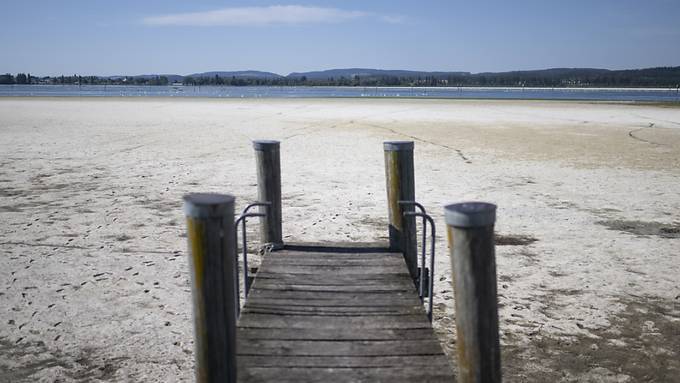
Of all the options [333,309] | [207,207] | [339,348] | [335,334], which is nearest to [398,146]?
[333,309]

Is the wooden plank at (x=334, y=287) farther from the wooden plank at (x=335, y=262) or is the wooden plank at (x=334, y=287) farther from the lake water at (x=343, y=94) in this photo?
the lake water at (x=343, y=94)

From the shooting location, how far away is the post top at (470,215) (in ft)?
7.86

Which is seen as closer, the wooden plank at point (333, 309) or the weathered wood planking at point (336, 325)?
the weathered wood planking at point (336, 325)

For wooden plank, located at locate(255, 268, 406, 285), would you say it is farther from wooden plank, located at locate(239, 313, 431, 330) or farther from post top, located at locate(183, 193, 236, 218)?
post top, located at locate(183, 193, 236, 218)

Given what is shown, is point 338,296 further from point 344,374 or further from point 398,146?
point 398,146

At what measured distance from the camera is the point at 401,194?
5.08 metres

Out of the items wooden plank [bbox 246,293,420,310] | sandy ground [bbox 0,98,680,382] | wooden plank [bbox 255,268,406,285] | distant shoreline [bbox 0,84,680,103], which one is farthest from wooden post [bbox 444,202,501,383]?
distant shoreline [bbox 0,84,680,103]

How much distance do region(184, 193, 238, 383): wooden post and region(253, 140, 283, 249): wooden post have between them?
263cm

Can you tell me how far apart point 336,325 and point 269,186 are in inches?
76.4

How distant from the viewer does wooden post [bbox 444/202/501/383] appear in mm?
2420

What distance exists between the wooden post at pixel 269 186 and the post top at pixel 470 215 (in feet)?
9.75

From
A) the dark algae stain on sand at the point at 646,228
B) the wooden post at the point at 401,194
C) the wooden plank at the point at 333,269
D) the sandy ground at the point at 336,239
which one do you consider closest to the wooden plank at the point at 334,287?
the wooden plank at the point at 333,269

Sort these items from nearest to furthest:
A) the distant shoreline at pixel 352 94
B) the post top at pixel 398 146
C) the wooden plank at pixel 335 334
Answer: the wooden plank at pixel 335 334 < the post top at pixel 398 146 < the distant shoreline at pixel 352 94

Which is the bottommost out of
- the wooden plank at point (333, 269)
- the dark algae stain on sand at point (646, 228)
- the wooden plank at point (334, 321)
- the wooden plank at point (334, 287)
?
the dark algae stain on sand at point (646, 228)
